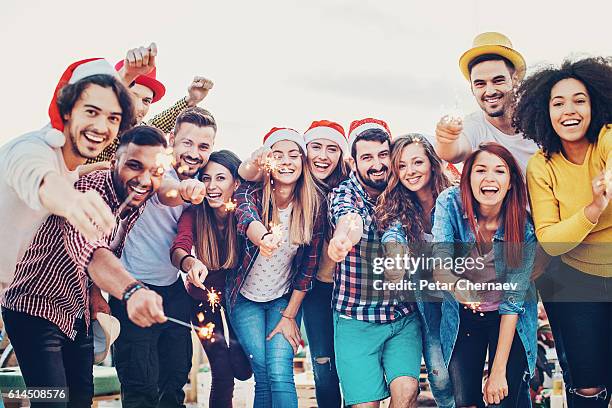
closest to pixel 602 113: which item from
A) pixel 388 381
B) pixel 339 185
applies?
pixel 339 185

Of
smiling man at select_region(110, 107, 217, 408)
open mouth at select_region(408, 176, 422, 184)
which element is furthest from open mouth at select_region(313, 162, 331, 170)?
smiling man at select_region(110, 107, 217, 408)

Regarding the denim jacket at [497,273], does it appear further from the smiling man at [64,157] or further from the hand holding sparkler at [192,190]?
the smiling man at [64,157]

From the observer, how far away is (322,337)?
3373 mm

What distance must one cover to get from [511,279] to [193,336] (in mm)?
1582

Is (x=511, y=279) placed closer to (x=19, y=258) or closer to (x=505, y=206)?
(x=505, y=206)

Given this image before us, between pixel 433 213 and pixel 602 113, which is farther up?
pixel 602 113

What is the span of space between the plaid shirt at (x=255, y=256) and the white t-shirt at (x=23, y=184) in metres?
0.84

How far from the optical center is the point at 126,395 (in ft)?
10.8

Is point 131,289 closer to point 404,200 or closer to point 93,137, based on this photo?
point 93,137

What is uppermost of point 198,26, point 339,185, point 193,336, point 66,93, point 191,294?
point 198,26

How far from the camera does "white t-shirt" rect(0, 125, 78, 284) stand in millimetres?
2988

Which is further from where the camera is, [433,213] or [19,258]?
[433,213]

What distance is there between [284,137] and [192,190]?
53 centimetres

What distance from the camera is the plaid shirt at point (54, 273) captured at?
309 cm
